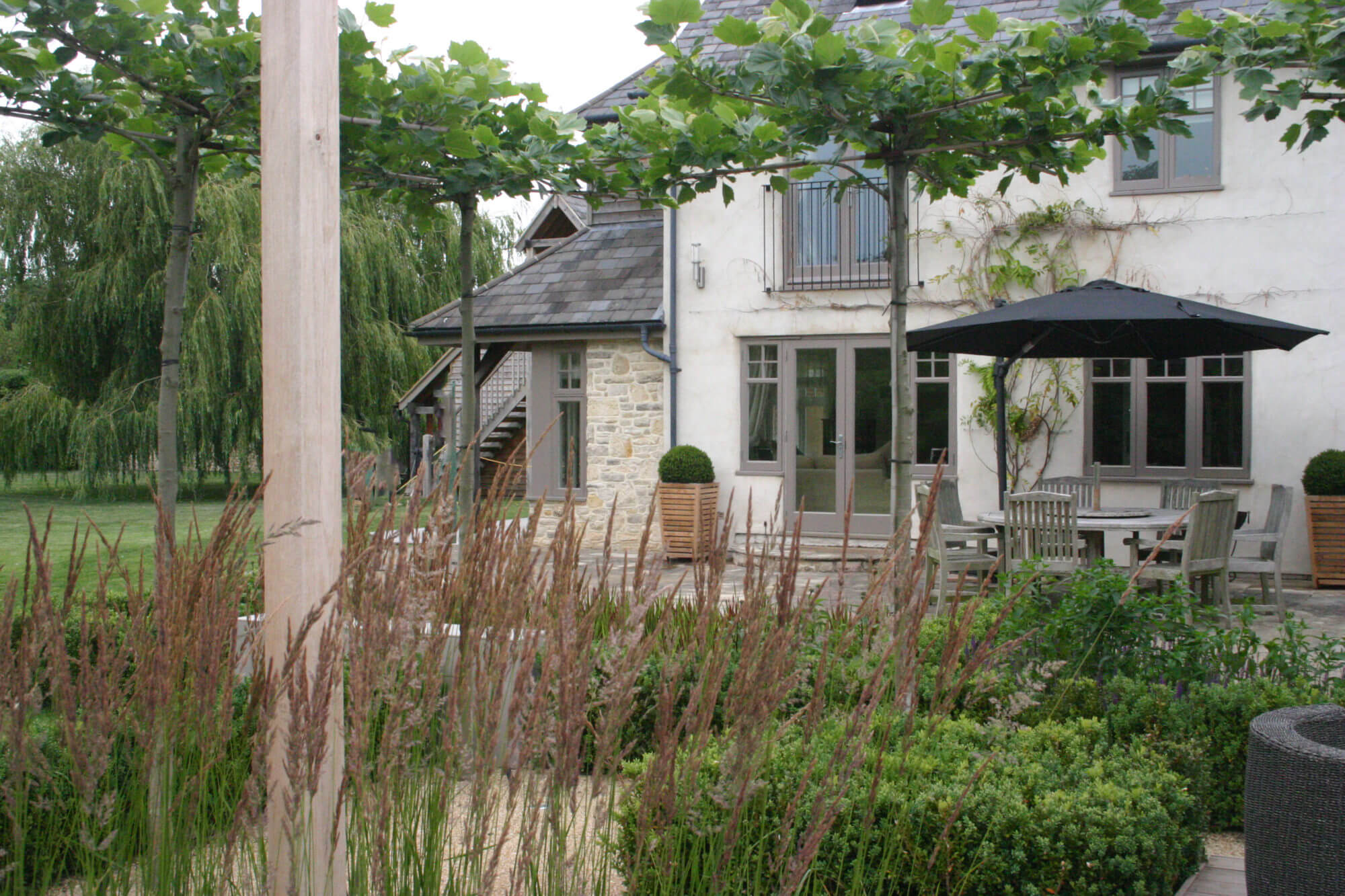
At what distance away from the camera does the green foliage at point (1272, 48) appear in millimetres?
3768

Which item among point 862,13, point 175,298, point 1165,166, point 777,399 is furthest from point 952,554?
point 862,13

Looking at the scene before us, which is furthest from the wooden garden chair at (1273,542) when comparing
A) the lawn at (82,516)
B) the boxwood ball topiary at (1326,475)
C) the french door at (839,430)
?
the lawn at (82,516)

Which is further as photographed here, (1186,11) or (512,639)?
(1186,11)

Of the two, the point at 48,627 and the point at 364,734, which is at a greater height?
the point at 48,627

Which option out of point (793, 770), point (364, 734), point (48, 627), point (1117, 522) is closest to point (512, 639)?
point (364, 734)

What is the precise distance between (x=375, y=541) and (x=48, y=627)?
18.7 inches

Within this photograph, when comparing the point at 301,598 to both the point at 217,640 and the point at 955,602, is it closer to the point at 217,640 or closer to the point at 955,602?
the point at 217,640

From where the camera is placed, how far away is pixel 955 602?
1853 millimetres

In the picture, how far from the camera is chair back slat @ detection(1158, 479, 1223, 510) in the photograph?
8.95 meters

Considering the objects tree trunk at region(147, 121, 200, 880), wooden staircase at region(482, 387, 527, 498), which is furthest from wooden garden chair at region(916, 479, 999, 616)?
wooden staircase at region(482, 387, 527, 498)

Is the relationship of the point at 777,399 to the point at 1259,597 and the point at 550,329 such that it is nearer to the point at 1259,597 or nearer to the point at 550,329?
the point at 550,329

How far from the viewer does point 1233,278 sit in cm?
995

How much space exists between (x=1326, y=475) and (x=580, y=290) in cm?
774

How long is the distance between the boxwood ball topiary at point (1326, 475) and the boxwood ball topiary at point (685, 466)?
17.8 feet
